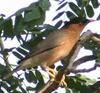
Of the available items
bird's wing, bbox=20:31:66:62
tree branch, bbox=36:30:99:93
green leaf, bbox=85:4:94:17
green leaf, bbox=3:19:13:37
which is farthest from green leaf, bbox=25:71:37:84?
tree branch, bbox=36:30:99:93

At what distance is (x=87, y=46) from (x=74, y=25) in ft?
2.55

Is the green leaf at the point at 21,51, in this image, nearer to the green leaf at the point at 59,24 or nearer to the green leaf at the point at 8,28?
the green leaf at the point at 8,28

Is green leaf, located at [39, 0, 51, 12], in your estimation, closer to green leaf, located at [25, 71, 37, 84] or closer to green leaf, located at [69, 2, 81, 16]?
green leaf, located at [69, 2, 81, 16]

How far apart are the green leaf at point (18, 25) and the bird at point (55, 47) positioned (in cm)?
36

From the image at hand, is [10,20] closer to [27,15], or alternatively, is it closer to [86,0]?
[27,15]

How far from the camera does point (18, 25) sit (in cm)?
318

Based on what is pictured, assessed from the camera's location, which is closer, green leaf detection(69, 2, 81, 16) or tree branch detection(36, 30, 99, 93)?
tree branch detection(36, 30, 99, 93)

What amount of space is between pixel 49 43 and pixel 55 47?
0.11 m

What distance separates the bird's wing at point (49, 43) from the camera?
3567 millimetres

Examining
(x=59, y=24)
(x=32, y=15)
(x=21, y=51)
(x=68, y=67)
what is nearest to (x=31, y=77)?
(x=21, y=51)

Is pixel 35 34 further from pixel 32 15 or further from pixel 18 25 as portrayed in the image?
pixel 32 15

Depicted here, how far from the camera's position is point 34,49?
3551 mm

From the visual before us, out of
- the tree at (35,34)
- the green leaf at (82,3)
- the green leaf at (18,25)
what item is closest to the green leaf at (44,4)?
the tree at (35,34)

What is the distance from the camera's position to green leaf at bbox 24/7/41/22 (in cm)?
299
